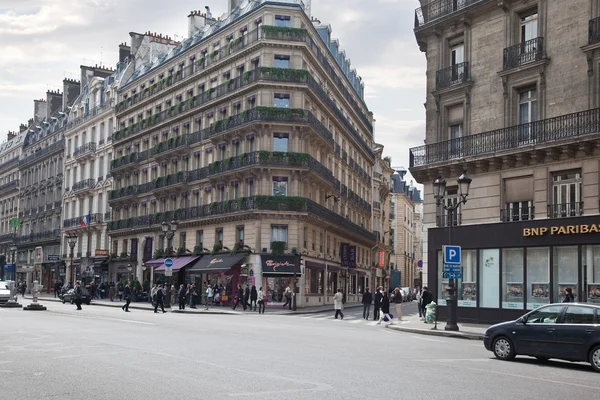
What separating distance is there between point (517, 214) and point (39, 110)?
83.7 metres

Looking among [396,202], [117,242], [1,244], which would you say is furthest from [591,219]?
[1,244]

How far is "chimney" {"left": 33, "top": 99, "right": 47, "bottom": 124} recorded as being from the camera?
100 metres

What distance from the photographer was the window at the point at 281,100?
169 ft

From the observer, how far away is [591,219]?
27297mm

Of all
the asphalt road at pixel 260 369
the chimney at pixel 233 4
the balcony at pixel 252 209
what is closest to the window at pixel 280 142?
the balcony at pixel 252 209

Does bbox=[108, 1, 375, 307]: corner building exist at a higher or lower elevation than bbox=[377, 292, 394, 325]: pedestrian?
higher

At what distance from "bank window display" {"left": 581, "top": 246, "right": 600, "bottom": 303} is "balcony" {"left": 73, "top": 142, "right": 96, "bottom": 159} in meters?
56.5

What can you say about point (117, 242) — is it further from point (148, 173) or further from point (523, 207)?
point (523, 207)

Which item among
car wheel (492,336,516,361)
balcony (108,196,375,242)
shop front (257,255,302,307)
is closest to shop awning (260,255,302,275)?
shop front (257,255,302,307)

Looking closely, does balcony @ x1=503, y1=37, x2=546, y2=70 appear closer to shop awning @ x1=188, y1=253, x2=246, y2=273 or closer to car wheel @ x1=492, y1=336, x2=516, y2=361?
car wheel @ x1=492, y1=336, x2=516, y2=361

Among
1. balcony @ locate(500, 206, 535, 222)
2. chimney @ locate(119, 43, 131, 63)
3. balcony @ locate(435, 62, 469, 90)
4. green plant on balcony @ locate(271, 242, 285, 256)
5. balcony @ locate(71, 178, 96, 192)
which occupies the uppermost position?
chimney @ locate(119, 43, 131, 63)

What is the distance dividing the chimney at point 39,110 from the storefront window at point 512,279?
81.9 metres

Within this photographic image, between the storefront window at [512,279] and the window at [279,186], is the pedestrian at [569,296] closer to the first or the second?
the storefront window at [512,279]

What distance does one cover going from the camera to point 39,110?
101 metres
